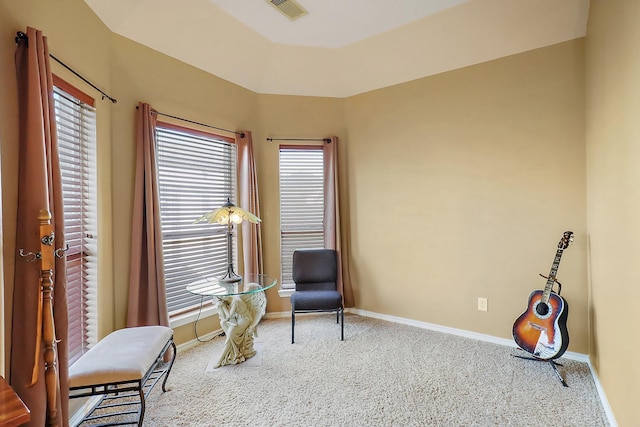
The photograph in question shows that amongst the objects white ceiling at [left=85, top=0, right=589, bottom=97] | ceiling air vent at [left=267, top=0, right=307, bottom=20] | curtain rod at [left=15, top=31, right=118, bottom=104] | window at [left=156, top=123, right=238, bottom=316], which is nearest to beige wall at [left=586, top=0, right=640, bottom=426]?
white ceiling at [left=85, top=0, right=589, bottom=97]

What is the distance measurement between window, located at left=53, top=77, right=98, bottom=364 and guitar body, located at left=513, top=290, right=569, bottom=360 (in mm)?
3249

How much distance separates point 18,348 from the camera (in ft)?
4.82

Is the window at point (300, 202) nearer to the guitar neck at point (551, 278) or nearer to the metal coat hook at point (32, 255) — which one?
the guitar neck at point (551, 278)

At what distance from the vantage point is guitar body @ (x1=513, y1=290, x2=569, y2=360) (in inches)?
92.5

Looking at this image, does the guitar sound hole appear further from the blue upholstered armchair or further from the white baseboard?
the blue upholstered armchair

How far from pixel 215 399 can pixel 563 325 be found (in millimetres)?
2573

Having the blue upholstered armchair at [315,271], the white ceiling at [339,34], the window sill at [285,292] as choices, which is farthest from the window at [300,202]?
the white ceiling at [339,34]

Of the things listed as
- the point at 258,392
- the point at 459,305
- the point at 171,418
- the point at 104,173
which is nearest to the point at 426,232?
the point at 459,305

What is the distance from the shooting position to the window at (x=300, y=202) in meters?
3.85

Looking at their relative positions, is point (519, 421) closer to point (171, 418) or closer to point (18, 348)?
point (171, 418)

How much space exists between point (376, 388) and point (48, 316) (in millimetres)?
2017

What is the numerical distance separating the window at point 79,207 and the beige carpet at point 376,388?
71 centimetres

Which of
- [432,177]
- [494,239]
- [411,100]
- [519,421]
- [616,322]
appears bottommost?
[519,421]

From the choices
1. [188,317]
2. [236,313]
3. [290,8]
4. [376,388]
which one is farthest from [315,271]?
[290,8]
